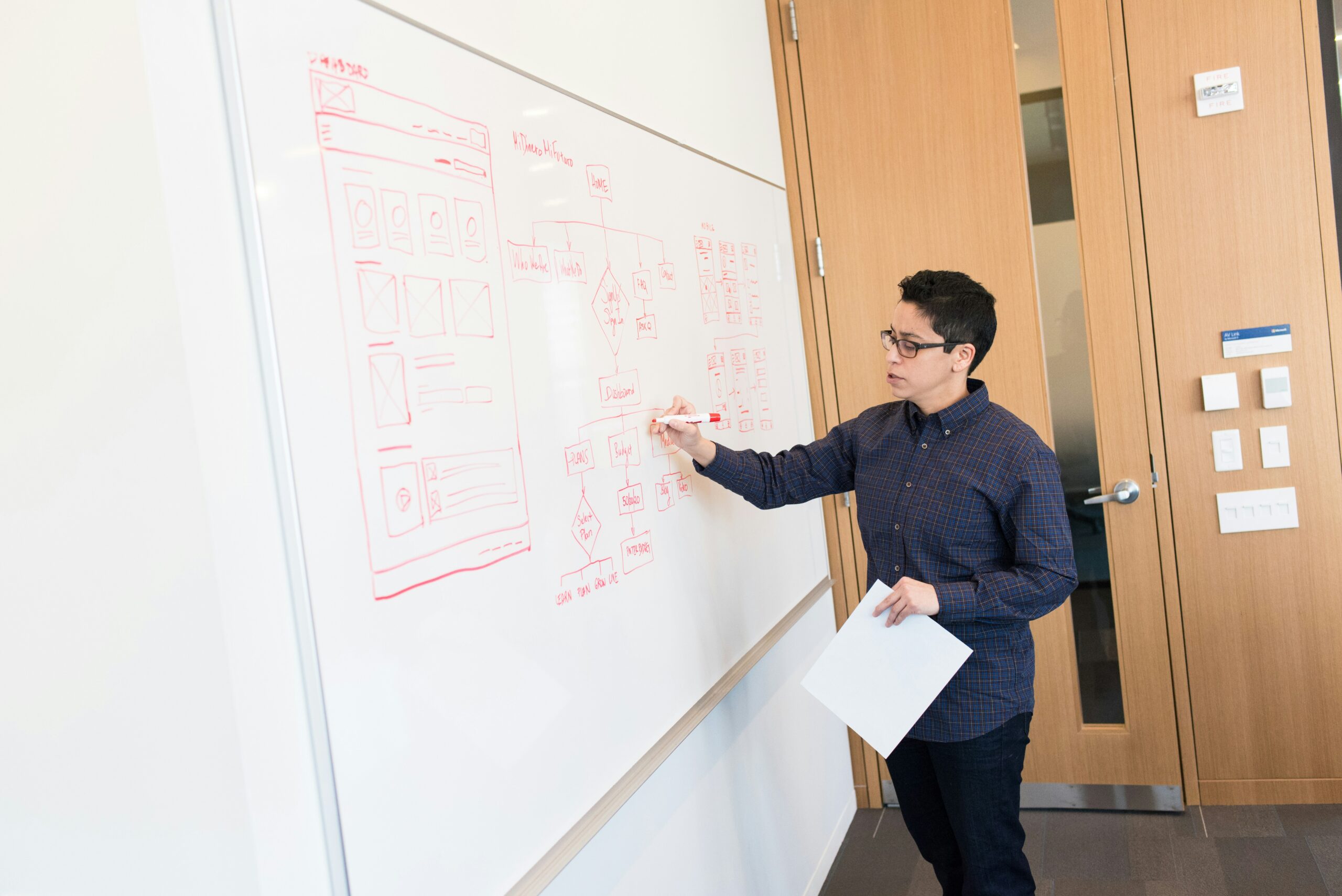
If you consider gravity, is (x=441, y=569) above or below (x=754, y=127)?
below

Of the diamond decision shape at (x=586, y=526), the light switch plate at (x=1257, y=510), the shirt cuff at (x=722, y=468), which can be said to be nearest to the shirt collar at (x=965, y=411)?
the shirt cuff at (x=722, y=468)

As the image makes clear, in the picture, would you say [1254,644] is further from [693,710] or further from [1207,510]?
[693,710]

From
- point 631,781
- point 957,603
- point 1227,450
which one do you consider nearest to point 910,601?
point 957,603

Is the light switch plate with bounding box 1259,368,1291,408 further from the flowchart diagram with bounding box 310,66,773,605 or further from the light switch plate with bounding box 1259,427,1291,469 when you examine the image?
the flowchart diagram with bounding box 310,66,773,605

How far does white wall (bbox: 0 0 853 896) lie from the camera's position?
0.91 meters

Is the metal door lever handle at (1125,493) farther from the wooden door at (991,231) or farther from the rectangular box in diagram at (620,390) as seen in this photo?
the rectangular box in diagram at (620,390)

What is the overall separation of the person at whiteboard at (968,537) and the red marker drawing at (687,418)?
14mm

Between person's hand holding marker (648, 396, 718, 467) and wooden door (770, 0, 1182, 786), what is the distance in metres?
1.35

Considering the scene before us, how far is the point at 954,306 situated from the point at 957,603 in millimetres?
629

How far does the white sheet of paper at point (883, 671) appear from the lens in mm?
1898

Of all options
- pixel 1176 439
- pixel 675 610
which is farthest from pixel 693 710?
pixel 1176 439

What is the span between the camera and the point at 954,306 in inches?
77.6

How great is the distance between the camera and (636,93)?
1961 mm

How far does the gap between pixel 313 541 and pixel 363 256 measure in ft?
1.16
